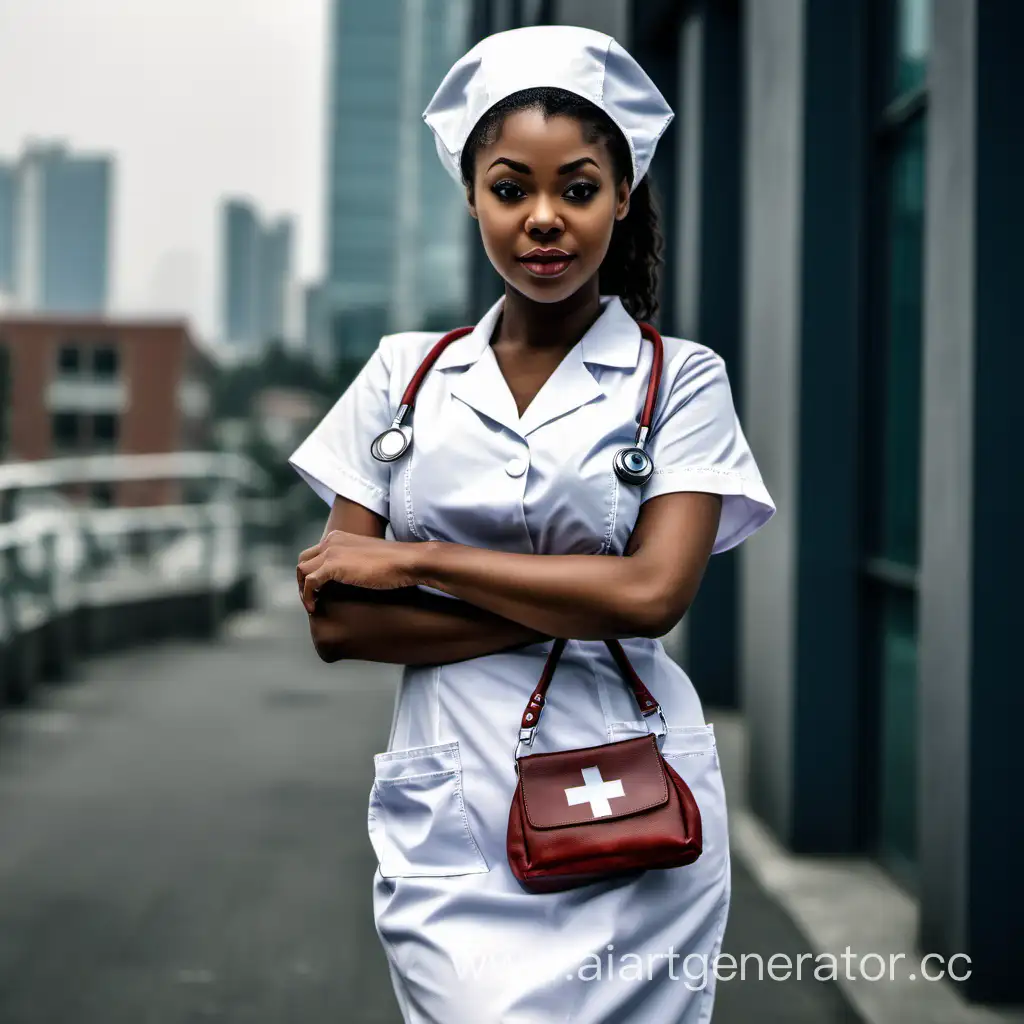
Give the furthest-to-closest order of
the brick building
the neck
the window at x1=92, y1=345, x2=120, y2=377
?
the window at x1=92, y1=345, x2=120, y2=377 → the brick building → the neck

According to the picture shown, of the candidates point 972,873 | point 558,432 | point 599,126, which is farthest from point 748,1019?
point 599,126

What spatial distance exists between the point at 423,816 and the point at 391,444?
0.48 metres

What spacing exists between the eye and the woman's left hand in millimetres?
477

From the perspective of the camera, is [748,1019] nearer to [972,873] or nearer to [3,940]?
[972,873]

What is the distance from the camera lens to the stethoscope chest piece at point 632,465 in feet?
5.76

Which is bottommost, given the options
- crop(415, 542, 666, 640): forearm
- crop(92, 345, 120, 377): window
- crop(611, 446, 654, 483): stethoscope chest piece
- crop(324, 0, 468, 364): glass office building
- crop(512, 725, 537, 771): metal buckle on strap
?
crop(512, 725, 537, 771): metal buckle on strap

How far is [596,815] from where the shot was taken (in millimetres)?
1678

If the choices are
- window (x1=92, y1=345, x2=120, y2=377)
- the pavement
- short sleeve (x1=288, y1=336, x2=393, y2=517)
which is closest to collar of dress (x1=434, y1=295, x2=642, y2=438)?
short sleeve (x1=288, y1=336, x2=393, y2=517)

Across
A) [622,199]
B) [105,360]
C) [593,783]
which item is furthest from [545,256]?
[105,360]

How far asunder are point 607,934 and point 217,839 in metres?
3.81

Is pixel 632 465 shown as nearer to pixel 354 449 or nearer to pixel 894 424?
pixel 354 449

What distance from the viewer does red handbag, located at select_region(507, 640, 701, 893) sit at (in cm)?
167

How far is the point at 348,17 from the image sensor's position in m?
167

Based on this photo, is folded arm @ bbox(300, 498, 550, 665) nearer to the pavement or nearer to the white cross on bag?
the white cross on bag
